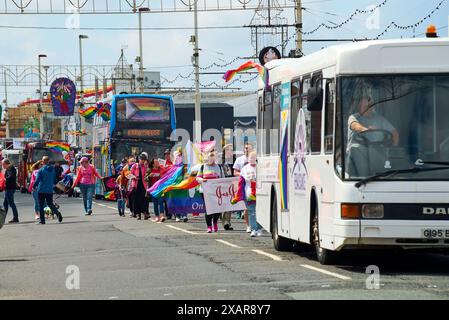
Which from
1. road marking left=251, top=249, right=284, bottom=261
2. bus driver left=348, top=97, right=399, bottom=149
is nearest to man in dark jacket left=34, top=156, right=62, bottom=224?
road marking left=251, top=249, right=284, bottom=261

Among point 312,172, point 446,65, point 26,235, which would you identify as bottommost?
point 26,235

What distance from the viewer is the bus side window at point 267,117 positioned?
1964 centimetres

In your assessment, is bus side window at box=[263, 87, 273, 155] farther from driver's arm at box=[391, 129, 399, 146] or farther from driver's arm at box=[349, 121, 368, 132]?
driver's arm at box=[391, 129, 399, 146]

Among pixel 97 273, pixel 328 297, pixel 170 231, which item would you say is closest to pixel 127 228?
pixel 170 231

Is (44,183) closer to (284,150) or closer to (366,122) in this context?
(284,150)

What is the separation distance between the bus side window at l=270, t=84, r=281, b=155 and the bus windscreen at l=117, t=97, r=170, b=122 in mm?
24366

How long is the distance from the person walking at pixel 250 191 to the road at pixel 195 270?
0.33m

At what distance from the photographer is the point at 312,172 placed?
15.9 meters

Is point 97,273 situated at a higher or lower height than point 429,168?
lower

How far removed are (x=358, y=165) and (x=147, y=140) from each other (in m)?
29.9

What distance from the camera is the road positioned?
12438mm

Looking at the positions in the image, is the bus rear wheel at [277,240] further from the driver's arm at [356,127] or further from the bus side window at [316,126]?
the driver's arm at [356,127]
